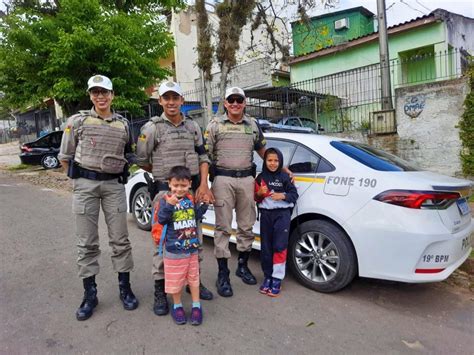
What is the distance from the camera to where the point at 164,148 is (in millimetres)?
3100

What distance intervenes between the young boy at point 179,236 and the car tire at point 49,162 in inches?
532

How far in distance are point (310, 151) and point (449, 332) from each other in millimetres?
1935

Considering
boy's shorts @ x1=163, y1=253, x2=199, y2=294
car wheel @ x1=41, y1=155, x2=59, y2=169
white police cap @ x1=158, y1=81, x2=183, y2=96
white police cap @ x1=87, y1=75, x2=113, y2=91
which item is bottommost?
boy's shorts @ x1=163, y1=253, x2=199, y2=294

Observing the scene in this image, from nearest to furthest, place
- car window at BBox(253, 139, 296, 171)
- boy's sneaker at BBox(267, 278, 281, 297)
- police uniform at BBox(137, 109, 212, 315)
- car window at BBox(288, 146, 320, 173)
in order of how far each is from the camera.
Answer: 1. police uniform at BBox(137, 109, 212, 315)
2. boy's sneaker at BBox(267, 278, 281, 297)
3. car window at BBox(288, 146, 320, 173)
4. car window at BBox(253, 139, 296, 171)

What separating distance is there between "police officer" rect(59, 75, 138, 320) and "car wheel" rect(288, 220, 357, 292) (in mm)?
1577

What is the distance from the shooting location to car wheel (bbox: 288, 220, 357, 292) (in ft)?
10.8

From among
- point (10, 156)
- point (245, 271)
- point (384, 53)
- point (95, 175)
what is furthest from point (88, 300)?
point (10, 156)

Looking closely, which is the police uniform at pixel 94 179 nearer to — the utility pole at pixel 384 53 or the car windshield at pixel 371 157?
the car windshield at pixel 371 157

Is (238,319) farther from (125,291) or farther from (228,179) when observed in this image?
(228,179)

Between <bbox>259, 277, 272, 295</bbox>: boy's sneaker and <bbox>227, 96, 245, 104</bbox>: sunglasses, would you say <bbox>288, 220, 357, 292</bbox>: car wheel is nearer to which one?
<bbox>259, 277, 272, 295</bbox>: boy's sneaker

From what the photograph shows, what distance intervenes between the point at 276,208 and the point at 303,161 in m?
0.64

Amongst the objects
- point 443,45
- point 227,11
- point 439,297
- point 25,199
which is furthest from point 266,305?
point 443,45

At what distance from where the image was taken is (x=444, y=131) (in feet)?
23.9

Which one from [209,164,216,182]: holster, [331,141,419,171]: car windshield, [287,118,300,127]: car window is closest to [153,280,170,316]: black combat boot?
[209,164,216,182]: holster
